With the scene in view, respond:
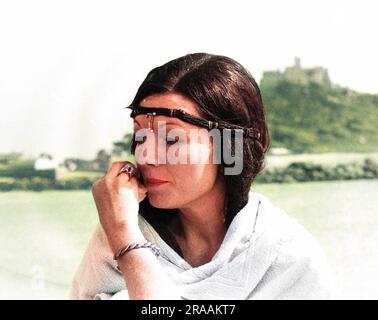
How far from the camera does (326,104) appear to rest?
4.28m

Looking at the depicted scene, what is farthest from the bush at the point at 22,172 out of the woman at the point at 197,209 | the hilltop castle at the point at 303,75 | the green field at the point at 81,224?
the woman at the point at 197,209

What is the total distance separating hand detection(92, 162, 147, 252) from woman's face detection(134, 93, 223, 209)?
0.04 m

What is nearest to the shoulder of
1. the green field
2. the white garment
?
the white garment

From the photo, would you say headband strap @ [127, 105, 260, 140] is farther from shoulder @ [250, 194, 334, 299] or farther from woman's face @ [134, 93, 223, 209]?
shoulder @ [250, 194, 334, 299]

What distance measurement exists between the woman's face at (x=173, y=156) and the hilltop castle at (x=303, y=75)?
2.55 m

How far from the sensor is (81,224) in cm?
369

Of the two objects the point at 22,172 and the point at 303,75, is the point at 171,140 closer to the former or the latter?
the point at 22,172

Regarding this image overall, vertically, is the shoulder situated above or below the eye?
below

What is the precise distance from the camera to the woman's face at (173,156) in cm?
120

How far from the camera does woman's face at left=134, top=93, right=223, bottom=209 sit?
1200mm
